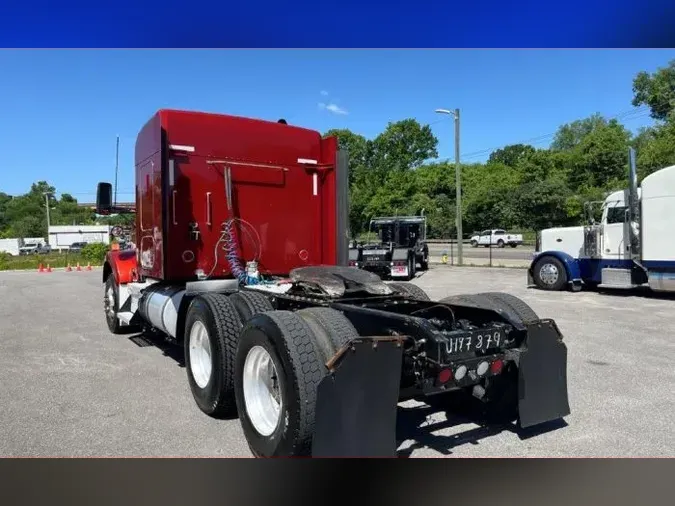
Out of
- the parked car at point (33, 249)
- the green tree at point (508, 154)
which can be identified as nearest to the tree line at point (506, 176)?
the parked car at point (33, 249)

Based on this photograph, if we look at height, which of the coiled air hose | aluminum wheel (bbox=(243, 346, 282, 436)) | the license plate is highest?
the coiled air hose

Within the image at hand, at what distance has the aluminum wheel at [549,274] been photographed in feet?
52.4

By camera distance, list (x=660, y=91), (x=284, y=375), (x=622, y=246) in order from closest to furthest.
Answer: (x=284, y=375) → (x=622, y=246) → (x=660, y=91)

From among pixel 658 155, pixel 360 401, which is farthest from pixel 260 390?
pixel 658 155

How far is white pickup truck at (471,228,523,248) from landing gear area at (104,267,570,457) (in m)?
50.4

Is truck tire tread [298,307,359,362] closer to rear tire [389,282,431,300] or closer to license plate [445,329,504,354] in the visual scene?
license plate [445,329,504,354]

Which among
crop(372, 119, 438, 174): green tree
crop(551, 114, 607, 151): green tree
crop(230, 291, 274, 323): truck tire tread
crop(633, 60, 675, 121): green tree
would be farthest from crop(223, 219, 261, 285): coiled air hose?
crop(551, 114, 607, 151): green tree

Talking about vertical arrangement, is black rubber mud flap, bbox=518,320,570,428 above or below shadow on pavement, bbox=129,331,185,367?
above

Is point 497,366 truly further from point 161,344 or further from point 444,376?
point 161,344

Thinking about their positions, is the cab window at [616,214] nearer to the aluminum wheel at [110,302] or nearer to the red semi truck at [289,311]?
the red semi truck at [289,311]

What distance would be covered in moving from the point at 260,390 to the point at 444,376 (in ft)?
4.77

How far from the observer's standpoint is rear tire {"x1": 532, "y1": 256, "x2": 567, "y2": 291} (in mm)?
15820

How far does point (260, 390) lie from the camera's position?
14.6ft

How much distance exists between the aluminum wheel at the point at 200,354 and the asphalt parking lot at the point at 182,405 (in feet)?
0.94
